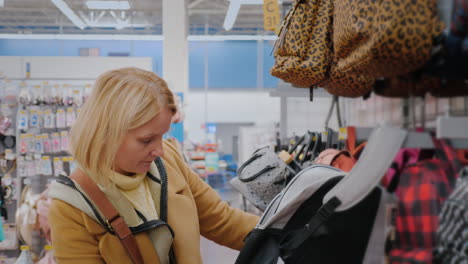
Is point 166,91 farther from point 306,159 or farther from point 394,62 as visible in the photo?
point 394,62

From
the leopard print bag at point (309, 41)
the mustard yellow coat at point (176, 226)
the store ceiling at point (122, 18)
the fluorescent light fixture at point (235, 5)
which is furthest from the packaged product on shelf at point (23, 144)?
the store ceiling at point (122, 18)

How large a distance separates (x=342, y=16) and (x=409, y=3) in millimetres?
264

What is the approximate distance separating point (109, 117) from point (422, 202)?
115 cm

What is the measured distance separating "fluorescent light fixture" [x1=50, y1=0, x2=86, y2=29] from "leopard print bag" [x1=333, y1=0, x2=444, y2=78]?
11.7 meters

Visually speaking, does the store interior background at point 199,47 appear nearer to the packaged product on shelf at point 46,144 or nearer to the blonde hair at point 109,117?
the packaged product on shelf at point 46,144

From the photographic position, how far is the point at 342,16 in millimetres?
1088

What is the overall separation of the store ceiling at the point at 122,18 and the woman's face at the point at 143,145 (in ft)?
42.4

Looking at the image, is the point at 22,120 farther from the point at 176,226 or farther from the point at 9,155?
the point at 176,226

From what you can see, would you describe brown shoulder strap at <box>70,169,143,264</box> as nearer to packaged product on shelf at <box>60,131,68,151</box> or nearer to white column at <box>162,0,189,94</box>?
packaged product on shelf at <box>60,131,68,151</box>

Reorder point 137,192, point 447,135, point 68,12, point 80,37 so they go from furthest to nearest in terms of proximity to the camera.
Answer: point 80,37 < point 68,12 < point 137,192 < point 447,135

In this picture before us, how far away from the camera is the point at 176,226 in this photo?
184 centimetres

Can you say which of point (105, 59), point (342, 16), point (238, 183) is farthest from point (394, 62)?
point (105, 59)

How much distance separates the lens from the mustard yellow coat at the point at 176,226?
164cm

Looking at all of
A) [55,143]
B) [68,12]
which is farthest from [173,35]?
[68,12]
